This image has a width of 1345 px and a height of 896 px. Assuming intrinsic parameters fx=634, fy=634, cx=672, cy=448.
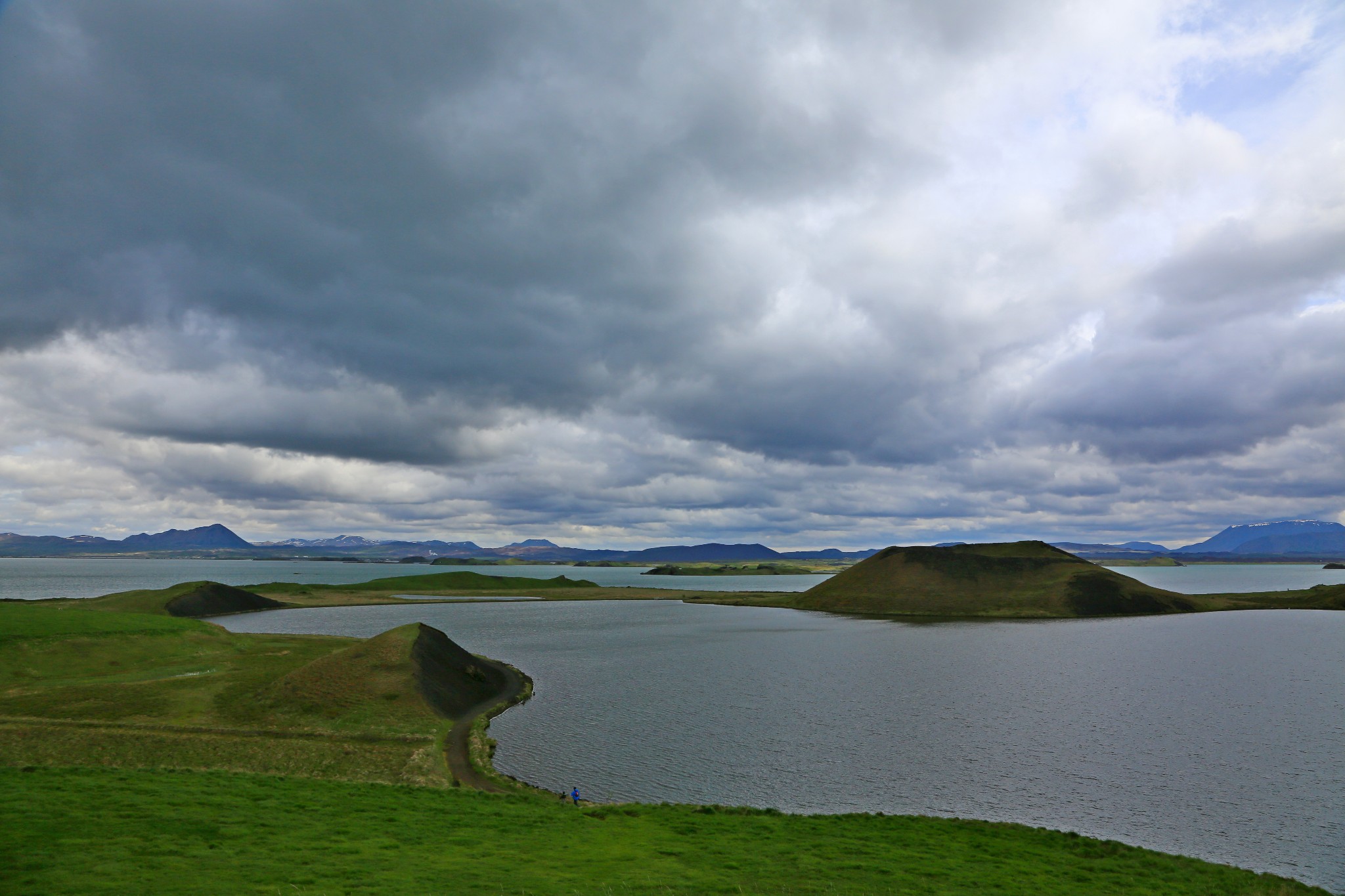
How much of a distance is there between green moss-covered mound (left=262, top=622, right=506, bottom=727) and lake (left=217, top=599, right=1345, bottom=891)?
6846 millimetres

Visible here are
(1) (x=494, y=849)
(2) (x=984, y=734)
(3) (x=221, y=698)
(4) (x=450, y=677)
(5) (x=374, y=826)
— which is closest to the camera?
(1) (x=494, y=849)

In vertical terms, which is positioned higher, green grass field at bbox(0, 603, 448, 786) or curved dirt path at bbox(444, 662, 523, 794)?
green grass field at bbox(0, 603, 448, 786)

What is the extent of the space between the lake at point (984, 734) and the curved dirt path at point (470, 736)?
2.58 metres

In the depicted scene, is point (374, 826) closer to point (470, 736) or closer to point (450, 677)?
point (470, 736)

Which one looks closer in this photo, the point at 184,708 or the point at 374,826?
the point at 374,826

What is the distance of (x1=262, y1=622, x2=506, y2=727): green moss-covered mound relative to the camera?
5984 cm

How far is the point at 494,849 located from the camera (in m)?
30.1

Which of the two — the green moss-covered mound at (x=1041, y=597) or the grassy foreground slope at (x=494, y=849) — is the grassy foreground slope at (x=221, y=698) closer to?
the grassy foreground slope at (x=494, y=849)

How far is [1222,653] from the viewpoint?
324 feet

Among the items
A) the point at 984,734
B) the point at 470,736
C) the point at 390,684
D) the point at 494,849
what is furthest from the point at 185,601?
the point at 984,734

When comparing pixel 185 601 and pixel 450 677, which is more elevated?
pixel 450 677

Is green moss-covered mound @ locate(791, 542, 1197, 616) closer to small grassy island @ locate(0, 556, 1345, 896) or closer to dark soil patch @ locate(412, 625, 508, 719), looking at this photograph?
dark soil patch @ locate(412, 625, 508, 719)

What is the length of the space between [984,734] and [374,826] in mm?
47315

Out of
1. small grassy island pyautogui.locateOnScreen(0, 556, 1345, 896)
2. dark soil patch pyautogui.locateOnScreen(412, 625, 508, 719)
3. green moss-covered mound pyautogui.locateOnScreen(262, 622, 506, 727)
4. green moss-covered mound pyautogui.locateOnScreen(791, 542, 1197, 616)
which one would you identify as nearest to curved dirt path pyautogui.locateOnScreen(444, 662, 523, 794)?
small grassy island pyautogui.locateOnScreen(0, 556, 1345, 896)
